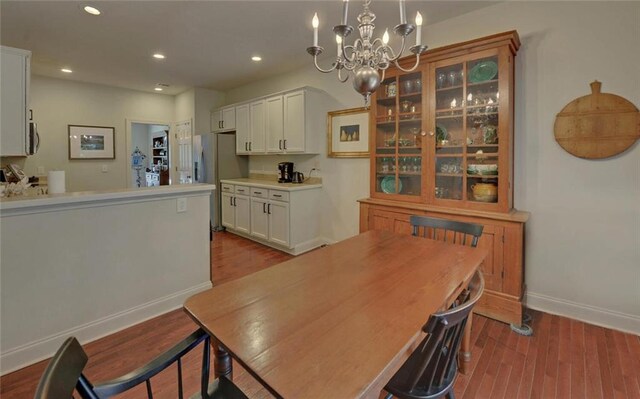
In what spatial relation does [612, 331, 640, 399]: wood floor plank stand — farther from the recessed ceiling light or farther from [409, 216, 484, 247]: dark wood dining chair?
the recessed ceiling light

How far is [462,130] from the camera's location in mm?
2621

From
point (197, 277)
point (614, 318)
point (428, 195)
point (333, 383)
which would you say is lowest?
point (614, 318)

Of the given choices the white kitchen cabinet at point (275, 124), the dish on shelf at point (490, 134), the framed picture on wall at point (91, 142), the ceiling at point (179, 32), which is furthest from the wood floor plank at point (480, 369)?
the framed picture on wall at point (91, 142)

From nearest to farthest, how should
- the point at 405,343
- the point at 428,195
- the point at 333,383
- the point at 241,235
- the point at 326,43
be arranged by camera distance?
the point at 333,383 < the point at 405,343 < the point at 428,195 < the point at 326,43 < the point at 241,235

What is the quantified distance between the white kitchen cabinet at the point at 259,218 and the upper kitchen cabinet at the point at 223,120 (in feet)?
5.36

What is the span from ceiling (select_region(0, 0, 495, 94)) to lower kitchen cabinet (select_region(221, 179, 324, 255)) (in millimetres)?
1746

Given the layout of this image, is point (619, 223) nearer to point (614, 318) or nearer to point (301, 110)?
point (614, 318)

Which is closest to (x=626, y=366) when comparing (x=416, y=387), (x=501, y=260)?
(x=501, y=260)

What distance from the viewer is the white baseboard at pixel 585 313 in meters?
2.24

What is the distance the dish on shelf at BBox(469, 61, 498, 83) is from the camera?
2.44 m

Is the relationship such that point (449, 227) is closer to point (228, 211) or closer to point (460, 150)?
point (460, 150)

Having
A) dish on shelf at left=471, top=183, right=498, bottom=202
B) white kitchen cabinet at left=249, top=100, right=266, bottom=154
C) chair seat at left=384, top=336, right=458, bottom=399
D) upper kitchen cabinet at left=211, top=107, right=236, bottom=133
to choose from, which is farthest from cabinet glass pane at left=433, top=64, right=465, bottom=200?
upper kitchen cabinet at left=211, top=107, right=236, bottom=133

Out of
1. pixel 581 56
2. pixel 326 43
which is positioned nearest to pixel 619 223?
pixel 581 56

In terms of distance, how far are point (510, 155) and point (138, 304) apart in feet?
10.6
